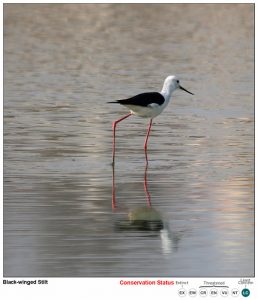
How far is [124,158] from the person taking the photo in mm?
13984

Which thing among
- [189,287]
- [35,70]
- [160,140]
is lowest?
[189,287]

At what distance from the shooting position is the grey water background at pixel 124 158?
9172mm

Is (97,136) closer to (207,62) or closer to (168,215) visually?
(168,215)

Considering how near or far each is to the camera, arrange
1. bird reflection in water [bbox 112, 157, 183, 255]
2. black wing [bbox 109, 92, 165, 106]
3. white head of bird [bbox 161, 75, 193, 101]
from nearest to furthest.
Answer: bird reflection in water [bbox 112, 157, 183, 255] → black wing [bbox 109, 92, 165, 106] → white head of bird [bbox 161, 75, 193, 101]

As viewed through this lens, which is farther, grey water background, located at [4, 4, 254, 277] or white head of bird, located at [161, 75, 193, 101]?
white head of bird, located at [161, 75, 193, 101]

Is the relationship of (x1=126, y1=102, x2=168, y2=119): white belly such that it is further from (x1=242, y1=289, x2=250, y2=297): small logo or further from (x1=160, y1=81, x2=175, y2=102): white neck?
(x1=242, y1=289, x2=250, y2=297): small logo

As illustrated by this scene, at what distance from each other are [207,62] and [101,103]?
6.94 m

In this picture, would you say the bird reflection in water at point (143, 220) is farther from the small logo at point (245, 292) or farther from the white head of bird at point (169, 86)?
the white head of bird at point (169, 86)

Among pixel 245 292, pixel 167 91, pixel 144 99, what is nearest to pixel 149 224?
pixel 245 292

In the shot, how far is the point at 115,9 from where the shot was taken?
126 ft

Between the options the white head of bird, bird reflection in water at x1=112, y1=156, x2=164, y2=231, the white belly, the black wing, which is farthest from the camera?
the white head of bird

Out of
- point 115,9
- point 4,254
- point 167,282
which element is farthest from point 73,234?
point 115,9

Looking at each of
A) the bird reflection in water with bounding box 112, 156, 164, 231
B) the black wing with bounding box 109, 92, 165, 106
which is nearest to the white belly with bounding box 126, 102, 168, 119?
the black wing with bounding box 109, 92, 165, 106

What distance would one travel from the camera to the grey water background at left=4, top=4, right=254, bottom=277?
9.17m
